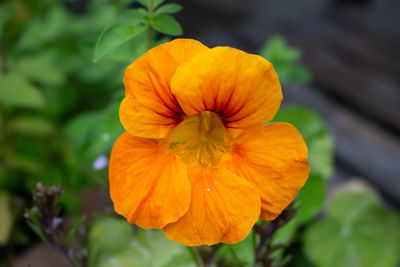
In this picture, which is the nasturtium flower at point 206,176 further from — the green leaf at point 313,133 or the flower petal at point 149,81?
the green leaf at point 313,133

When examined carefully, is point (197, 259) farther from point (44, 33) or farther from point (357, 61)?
point (357, 61)

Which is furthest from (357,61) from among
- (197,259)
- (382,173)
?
(197,259)

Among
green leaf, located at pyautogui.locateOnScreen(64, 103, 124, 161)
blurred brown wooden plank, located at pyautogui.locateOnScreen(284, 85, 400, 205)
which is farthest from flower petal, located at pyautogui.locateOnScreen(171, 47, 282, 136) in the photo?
blurred brown wooden plank, located at pyautogui.locateOnScreen(284, 85, 400, 205)

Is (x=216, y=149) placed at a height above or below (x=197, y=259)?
above

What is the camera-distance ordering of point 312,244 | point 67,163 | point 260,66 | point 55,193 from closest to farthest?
point 260,66 → point 55,193 → point 312,244 → point 67,163

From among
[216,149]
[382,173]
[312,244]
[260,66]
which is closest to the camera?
[260,66]

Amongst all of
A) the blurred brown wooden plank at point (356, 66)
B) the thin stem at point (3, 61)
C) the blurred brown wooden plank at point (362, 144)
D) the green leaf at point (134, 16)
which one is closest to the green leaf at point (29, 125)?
the thin stem at point (3, 61)

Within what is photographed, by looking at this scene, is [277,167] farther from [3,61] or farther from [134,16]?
[3,61]
